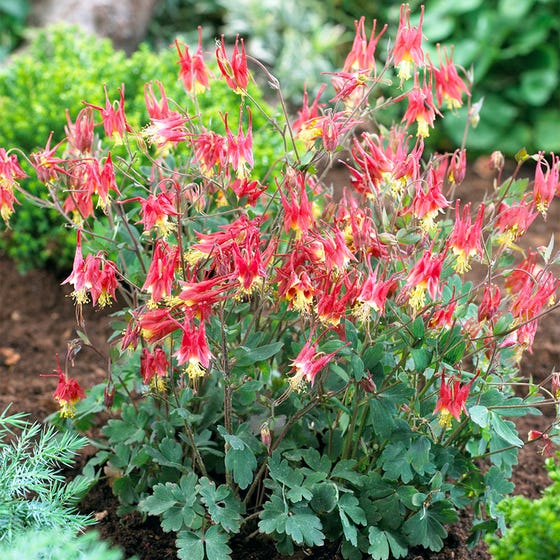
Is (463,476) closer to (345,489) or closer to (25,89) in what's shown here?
(345,489)

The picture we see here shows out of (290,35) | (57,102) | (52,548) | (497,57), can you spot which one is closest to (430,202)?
(52,548)

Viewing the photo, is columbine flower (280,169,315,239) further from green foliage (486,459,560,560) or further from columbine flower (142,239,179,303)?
green foliage (486,459,560,560)

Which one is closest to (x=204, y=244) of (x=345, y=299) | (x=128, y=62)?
(x=345, y=299)

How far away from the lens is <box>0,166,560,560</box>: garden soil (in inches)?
92.3

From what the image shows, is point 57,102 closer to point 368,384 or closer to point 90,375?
point 90,375

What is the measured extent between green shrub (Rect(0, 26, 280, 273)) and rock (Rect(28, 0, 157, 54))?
50.4 inches

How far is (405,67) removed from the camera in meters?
1.94

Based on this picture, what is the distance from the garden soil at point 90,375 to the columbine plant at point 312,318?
11 centimetres

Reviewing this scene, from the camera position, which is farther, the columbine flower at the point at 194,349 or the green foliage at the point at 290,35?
the green foliage at the point at 290,35

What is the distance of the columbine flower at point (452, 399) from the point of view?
6.17ft

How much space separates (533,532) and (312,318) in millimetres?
658

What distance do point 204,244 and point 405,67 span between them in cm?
64

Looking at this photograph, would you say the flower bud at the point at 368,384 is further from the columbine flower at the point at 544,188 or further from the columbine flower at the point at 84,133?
the columbine flower at the point at 84,133

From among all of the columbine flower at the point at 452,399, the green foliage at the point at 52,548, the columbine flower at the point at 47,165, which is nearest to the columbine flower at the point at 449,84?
the columbine flower at the point at 452,399
